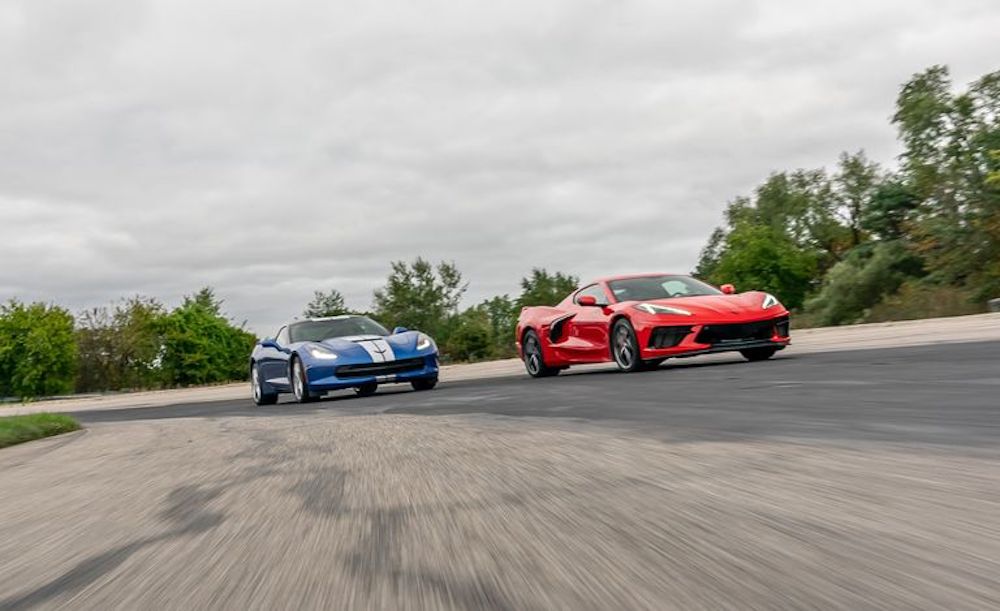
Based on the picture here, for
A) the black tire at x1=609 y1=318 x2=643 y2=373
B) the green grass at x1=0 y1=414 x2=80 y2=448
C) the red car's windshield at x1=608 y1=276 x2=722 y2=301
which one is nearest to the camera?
the green grass at x1=0 y1=414 x2=80 y2=448

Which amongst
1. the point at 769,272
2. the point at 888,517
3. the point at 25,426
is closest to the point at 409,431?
the point at 888,517

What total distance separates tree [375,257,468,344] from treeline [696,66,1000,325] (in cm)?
2132

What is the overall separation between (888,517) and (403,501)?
1621 millimetres

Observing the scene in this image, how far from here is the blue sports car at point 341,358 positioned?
13781mm

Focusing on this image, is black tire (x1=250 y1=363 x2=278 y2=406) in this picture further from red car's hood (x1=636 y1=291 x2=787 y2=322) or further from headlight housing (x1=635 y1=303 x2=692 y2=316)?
red car's hood (x1=636 y1=291 x2=787 y2=322)

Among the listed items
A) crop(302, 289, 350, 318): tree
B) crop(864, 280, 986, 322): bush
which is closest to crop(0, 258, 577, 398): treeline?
crop(302, 289, 350, 318): tree

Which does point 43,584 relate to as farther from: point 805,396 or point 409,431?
point 805,396

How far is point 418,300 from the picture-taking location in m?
77.1

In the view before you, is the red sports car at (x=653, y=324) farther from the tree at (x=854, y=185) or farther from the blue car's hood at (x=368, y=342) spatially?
the tree at (x=854, y=185)

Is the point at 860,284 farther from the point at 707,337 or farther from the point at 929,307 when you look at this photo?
the point at 707,337

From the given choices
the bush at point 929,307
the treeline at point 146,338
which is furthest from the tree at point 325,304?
the bush at point 929,307

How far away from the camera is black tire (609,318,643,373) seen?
12.1 m

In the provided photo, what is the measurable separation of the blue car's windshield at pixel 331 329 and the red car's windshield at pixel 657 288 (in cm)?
379

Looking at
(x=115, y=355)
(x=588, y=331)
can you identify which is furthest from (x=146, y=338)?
(x=588, y=331)
